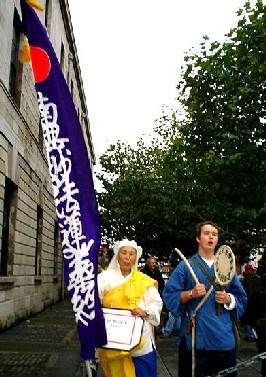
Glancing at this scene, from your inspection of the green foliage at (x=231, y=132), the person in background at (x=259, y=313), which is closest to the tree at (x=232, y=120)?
the green foliage at (x=231, y=132)

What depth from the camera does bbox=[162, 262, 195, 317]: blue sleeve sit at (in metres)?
4.36

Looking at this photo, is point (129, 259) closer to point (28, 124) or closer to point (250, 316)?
point (250, 316)

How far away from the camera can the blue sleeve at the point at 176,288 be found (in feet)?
14.3

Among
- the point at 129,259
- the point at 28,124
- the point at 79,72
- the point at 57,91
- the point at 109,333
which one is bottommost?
the point at 109,333

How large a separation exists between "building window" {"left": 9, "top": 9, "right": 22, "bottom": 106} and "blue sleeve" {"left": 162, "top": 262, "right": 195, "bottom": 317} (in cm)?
1173

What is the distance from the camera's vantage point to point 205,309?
14.0ft

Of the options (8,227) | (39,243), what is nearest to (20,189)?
(8,227)

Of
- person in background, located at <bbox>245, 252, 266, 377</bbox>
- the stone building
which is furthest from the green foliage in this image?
person in background, located at <bbox>245, 252, 266, 377</bbox>

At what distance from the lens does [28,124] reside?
16812mm

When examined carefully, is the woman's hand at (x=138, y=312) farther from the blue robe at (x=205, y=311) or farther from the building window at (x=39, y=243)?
the building window at (x=39, y=243)

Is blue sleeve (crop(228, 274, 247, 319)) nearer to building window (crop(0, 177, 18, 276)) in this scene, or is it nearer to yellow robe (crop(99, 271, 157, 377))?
yellow robe (crop(99, 271, 157, 377))

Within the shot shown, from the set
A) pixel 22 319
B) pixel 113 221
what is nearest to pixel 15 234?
pixel 22 319

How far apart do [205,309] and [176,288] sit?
0.30m

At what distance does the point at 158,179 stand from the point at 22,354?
25.7m
